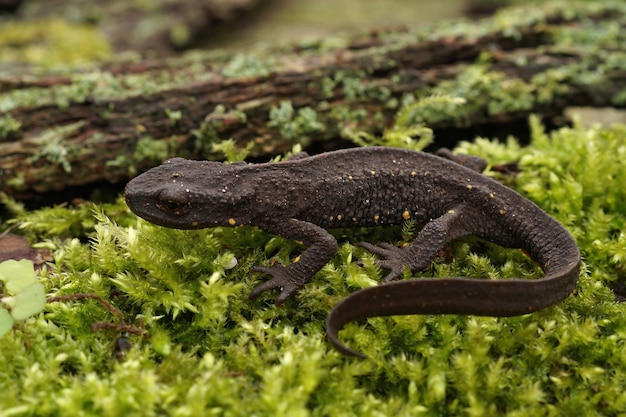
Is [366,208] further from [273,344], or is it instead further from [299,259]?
[273,344]

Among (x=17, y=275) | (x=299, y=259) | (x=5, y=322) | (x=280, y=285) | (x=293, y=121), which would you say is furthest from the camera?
(x=293, y=121)

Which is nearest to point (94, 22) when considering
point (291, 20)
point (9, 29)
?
point (9, 29)

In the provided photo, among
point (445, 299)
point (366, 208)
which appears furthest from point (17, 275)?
point (445, 299)

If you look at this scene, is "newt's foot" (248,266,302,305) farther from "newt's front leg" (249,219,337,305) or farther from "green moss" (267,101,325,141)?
"green moss" (267,101,325,141)

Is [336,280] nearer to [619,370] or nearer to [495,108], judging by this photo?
[619,370]

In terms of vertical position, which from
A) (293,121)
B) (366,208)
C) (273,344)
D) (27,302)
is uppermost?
(293,121)

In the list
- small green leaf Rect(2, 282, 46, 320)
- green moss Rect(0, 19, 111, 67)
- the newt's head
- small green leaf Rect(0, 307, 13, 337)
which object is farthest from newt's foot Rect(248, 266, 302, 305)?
green moss Rect(0, 19, 111, 67)

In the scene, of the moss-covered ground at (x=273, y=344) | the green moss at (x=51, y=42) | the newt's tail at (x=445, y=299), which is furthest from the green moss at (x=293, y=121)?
the green moss at (x=51, y=42)
